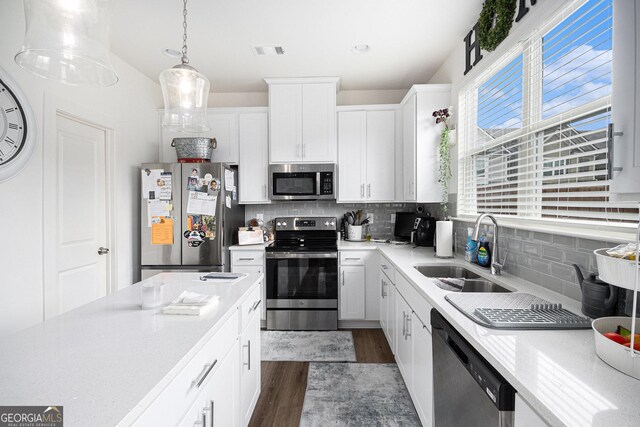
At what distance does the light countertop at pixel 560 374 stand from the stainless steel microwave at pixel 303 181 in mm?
2245

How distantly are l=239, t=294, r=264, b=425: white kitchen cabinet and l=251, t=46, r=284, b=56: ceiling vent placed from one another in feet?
7.01

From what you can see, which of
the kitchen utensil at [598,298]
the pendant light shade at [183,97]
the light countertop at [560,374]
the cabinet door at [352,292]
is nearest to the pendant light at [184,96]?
the pendant light shade at [183,97]

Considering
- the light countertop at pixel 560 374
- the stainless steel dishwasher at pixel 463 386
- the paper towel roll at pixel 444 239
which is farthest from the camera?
the paper towel roll at pixel 444 239

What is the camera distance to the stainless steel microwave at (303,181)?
339 cm

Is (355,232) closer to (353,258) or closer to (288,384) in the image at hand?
(353,258)

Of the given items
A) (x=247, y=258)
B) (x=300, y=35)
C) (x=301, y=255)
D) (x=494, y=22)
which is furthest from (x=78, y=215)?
(x=494, y=22)

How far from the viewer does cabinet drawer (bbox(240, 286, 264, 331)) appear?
5.21ft

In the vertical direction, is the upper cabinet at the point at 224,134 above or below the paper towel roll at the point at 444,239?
above

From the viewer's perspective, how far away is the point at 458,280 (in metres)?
1.97

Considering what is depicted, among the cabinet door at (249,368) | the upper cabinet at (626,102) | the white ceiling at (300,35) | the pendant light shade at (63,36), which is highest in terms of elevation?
Answer: the white ceiling at (300,35)

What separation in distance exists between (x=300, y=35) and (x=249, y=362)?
2430 millimetres

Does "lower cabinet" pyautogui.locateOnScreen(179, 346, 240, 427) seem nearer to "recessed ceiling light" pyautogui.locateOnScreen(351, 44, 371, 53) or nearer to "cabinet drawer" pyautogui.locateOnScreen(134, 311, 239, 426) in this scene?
"cabinet drawer" pyautogui.locateOnScreen(134, 311, 239, 426)

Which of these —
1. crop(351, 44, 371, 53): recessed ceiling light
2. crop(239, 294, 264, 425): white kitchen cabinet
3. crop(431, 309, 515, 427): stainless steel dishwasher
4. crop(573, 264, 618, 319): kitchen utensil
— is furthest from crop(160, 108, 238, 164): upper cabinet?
crop(573, 264, 618, 319): kitchen utensil

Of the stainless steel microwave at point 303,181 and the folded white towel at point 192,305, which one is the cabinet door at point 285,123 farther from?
the folded white towel at point 192,305
